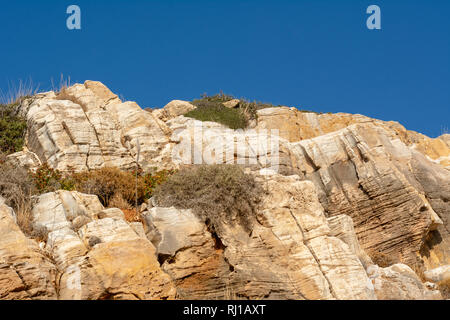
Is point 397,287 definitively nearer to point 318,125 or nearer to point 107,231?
point 107,231

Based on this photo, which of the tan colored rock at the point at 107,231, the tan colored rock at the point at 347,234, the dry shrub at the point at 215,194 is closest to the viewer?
the tan colored rock at the point at 107,231

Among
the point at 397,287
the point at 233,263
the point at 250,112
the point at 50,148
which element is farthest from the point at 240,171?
the point at 250,112

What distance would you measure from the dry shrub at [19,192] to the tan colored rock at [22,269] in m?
1.17

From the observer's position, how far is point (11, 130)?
1767 cm

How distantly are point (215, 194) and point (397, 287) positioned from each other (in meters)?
4.69

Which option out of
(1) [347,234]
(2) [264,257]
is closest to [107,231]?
(2) [264,257]

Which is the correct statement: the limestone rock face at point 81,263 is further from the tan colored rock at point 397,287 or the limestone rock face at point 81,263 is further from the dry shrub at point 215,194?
the tan colored rock at point 397,287

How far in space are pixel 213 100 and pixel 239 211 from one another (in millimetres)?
13524

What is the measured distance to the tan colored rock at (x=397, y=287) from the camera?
11516 millimetres

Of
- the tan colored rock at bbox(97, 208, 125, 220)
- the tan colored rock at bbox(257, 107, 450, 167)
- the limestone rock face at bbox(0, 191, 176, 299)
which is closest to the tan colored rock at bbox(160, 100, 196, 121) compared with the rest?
the tan colored rock at bbox(257, 107, 450, 167)

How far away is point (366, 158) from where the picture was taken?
54.6 ft

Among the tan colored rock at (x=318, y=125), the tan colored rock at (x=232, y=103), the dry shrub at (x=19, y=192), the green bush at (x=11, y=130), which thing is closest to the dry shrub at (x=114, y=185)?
the dry shrub at (x=19, y=192)

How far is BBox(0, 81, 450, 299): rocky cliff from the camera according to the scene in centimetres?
1045
